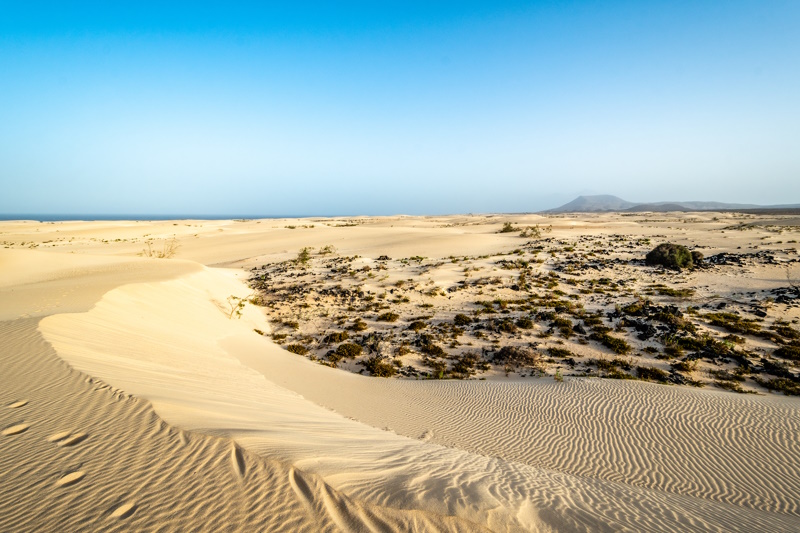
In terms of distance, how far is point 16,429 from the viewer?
3395mm

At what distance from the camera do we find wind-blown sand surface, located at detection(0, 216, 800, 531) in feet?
8.88

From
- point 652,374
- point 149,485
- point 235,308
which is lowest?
point 652,374

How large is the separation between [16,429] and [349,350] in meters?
7.13

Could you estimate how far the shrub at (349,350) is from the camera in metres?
10.0

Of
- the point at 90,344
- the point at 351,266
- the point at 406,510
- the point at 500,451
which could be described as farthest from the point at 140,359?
the point at 351,266

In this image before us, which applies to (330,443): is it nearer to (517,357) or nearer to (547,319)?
(517,357)

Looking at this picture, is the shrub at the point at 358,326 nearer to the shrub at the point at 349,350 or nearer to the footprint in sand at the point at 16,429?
the shrub at the point at 349,350

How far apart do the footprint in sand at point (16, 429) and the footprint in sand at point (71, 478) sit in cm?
113

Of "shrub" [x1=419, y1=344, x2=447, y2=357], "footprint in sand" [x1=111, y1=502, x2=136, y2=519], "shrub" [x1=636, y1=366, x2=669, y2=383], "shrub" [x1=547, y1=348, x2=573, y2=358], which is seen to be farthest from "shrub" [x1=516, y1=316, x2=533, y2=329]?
"footprint in sand" [x1=111, y1=502, x2=136, y2=519]

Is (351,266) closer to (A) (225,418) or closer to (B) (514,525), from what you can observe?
(A) (225,418)

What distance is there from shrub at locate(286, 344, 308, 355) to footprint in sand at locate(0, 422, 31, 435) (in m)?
6.93

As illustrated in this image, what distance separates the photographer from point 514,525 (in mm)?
2809

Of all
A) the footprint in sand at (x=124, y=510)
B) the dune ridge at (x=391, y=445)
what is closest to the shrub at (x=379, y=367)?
the dune ridge at (x=391, y=445)

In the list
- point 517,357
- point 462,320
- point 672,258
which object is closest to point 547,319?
point 462,320
